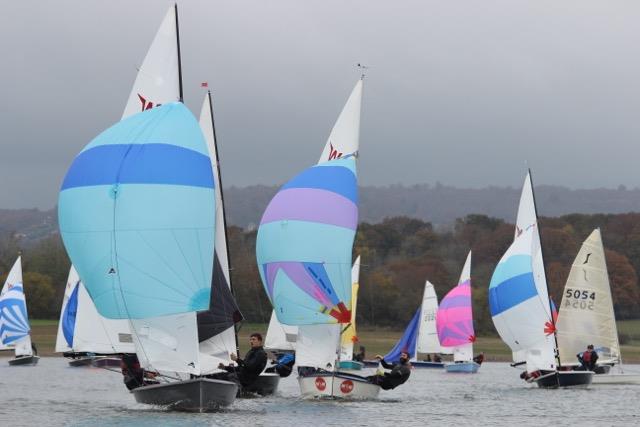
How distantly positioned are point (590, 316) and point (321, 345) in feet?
54.4

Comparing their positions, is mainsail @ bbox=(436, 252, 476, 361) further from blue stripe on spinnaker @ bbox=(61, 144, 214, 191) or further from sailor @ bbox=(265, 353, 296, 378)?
blue stripe on spinnaker @ bbox=(61, 144, 214, 191)

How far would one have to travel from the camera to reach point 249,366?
99.0ft

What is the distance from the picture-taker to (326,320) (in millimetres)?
33875

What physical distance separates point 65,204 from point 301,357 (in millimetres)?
9150

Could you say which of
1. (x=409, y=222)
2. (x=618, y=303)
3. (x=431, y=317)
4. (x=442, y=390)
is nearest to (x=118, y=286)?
(x=442, y=390)

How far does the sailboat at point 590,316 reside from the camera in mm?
46969

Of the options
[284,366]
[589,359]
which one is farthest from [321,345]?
[589,359]

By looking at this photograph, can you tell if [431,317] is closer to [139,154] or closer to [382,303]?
[382,303]

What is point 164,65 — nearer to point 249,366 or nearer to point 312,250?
point 312,250

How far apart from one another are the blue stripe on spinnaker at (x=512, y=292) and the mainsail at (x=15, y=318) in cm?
2288

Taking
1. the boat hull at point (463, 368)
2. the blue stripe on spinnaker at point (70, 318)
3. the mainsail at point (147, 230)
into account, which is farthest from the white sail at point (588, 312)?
the mainsail at point (147, 230)

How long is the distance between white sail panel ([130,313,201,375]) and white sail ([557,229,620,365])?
22.0 metres

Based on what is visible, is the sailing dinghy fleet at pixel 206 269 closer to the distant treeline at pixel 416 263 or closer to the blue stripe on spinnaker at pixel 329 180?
the blue stripe on spinnaker at pixel 329 180

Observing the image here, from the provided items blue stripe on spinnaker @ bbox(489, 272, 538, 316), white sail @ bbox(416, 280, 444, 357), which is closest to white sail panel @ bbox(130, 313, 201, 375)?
blue stripe on spinnaker @ bbox(489, 272, 538, 316)
